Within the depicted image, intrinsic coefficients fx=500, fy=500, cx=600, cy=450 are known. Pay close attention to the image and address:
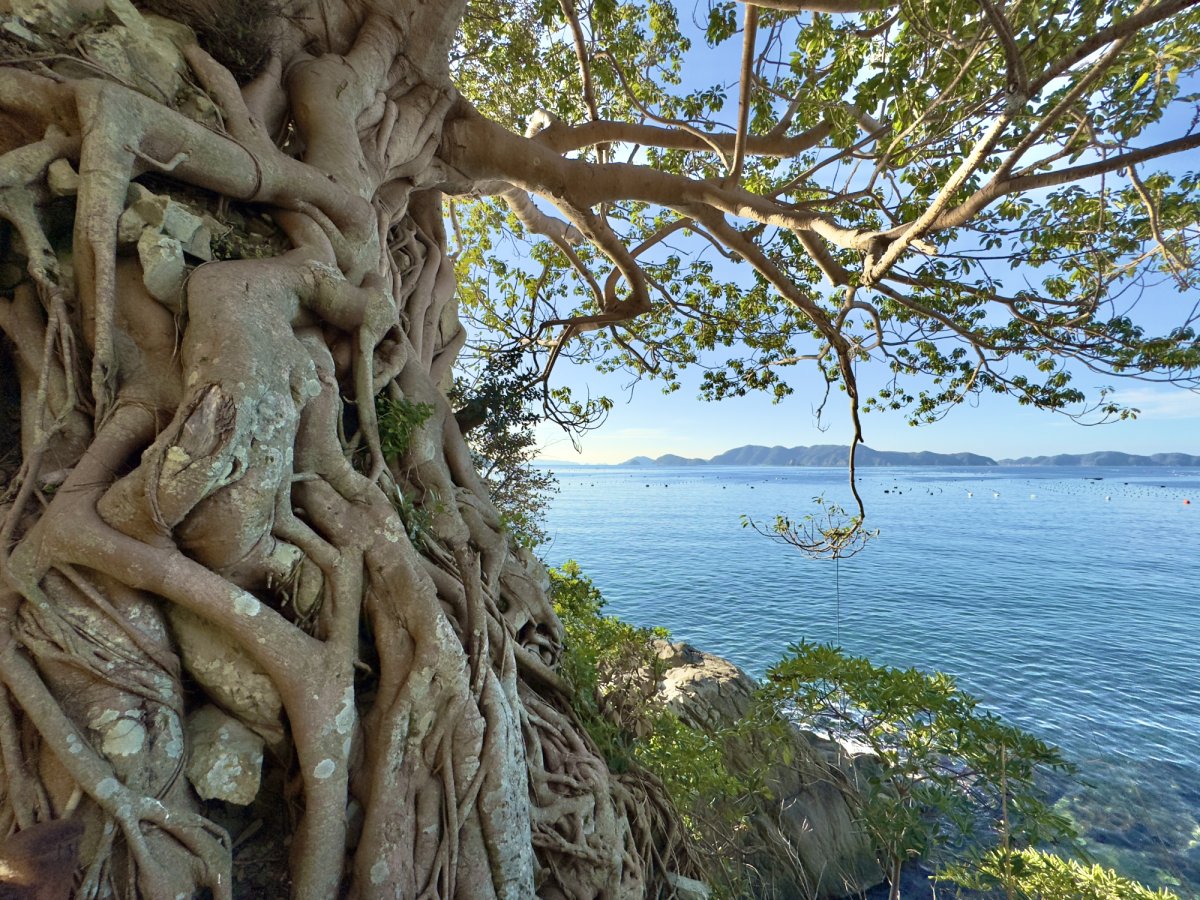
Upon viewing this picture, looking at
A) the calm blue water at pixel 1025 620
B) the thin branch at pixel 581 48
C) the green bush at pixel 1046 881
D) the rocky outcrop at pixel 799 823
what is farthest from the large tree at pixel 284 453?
the calm blue water at pixel 1025 620

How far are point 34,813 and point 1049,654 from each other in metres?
19.3

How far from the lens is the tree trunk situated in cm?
178

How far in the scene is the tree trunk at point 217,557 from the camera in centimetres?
178

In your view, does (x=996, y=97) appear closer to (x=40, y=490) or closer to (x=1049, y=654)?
(x=40, y=490)

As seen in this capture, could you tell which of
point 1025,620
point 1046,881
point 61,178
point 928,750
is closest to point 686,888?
point 928,750

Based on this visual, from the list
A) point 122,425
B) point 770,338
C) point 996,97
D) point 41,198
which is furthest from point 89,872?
point 770,338

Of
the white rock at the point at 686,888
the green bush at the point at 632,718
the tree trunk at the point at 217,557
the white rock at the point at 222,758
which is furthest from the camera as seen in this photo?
the green bush at the point at 632,718

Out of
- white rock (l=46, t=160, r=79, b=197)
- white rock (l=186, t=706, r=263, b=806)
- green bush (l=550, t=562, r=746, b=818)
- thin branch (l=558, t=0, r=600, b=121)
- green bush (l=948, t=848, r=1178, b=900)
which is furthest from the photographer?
thin branch (l=558, t=0, r=600, b=121)

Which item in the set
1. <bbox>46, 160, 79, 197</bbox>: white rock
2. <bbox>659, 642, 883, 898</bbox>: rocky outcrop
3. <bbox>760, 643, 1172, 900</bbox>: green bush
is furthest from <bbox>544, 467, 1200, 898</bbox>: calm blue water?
<bbox>46, 160, 79, 197</bbox>: white rock

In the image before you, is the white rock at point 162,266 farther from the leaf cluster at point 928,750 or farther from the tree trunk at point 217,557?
the leaf cluster at point 928,750

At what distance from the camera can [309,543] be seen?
224 centimetres

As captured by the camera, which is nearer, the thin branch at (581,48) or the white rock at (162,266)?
the white rock at (162,266)

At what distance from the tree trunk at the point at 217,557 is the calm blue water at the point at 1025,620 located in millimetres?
7437

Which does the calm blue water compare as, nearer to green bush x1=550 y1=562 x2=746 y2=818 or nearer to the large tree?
green bush x1=550 y1=562 x2=746 y2=818
